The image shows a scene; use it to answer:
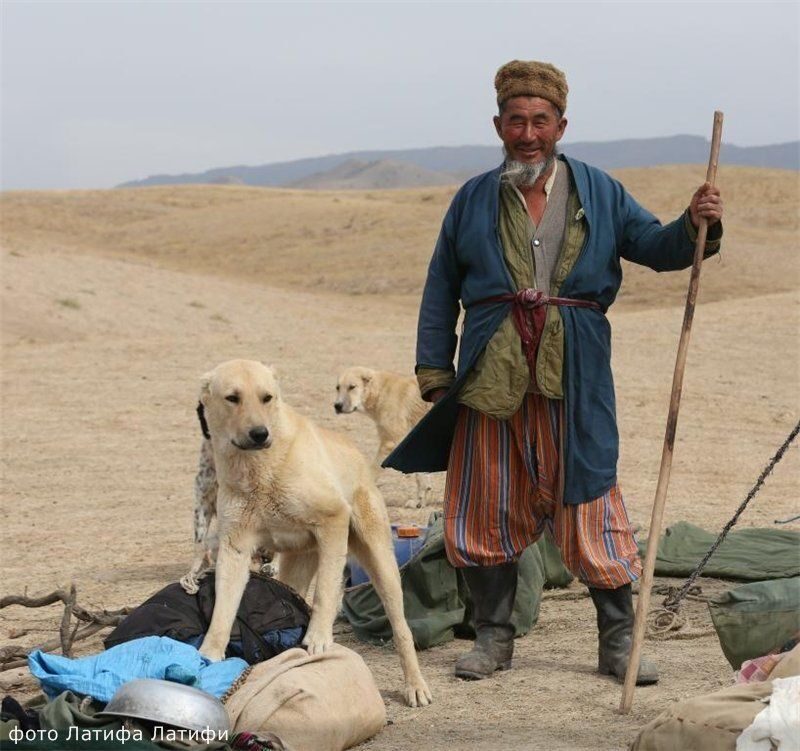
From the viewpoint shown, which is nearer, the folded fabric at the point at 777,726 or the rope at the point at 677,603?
the folded fabric at the point at 777,726

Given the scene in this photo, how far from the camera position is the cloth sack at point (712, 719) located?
358cm

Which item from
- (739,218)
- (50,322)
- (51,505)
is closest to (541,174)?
(51,505)

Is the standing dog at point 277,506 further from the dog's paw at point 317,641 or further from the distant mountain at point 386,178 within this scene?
the distant mountain at point 386,178

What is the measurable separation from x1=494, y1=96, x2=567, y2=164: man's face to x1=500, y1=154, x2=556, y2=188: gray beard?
2 cm

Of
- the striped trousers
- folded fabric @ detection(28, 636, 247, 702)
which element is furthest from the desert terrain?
folded fabric @ detection(28, 636, 247, 702)

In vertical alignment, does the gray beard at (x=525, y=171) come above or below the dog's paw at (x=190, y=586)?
above

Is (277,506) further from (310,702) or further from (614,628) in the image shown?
(614,628)

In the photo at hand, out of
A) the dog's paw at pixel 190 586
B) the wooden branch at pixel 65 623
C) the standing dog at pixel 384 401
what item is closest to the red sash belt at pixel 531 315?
the dog's paw at pixel 190 586

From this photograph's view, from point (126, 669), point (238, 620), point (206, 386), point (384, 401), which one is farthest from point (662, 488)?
point (384, 401)

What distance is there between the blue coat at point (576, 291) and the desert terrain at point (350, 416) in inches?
38.1

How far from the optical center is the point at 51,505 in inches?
377

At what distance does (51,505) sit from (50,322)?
35.1 ft

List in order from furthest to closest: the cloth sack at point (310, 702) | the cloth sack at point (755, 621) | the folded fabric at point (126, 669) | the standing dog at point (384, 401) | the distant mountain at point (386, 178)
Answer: the distant mountain at point (386, 178) → the standing dog at point (384, 401) → the cloth sack at point (755, 621) → the folded fabric at point (126, 669) → the cloth sack at point (310, 702)

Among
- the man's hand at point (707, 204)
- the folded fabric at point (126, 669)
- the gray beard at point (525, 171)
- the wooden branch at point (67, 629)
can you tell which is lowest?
the wooden branch at point (67, 629)
